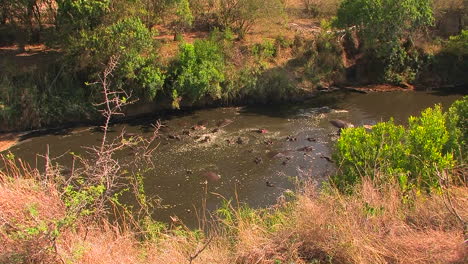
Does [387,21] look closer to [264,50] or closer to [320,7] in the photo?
[264,50]

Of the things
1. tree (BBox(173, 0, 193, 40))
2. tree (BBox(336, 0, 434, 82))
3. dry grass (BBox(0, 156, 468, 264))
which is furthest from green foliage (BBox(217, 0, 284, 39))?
dry grass (BBox(0, 156, 468, 264))

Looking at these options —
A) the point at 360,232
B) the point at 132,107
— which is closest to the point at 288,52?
the point at 132,107

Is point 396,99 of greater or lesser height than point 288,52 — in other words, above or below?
below

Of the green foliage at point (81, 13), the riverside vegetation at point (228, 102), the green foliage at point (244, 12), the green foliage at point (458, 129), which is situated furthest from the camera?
the green foliage at point (244, 12)

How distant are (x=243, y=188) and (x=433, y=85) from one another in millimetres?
19870

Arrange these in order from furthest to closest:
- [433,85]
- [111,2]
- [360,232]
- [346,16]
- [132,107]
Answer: [433,85] → [346,16] → [132,107] → [111,2] → [360,232]

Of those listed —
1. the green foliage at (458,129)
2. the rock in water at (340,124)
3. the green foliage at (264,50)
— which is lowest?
the rock in water at (340,124)

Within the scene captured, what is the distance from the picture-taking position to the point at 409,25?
26.5 m

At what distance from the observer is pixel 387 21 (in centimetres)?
2595

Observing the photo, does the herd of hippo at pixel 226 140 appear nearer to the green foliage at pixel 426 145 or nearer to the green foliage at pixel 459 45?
the green foliage at pixel 426 145

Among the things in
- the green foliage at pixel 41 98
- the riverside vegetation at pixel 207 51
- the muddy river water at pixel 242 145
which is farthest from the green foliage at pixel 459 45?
the green foliage at pixel 41 98

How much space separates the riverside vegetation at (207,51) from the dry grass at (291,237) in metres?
17.3

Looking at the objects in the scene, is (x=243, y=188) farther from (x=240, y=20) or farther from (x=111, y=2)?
(x=240, y=20)

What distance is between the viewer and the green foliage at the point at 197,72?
79.4 feet
